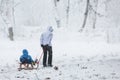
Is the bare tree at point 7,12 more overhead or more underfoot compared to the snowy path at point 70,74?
more overhead

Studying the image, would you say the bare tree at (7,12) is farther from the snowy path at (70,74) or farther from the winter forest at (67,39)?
the snowy path at (70,74)

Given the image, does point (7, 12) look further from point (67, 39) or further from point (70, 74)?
point (70, 74)

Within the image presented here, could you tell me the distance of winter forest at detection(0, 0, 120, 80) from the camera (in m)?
16.8

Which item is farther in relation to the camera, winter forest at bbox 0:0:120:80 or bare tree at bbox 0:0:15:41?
bare tree at bbox 0:0:15:41

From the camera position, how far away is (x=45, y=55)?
766 inches

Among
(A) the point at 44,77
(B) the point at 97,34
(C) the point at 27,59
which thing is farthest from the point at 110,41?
(A) the point at 44,77

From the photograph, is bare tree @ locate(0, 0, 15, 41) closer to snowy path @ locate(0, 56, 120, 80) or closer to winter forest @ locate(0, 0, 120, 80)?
winter forest @ locate(0, 0, 120, 80)

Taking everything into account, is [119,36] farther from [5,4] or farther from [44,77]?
[44,77]

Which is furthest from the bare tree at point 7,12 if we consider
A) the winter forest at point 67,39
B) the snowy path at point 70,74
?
the snowy path at point 70,74

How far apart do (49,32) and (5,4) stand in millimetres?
24909

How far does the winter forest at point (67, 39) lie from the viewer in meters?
16.8

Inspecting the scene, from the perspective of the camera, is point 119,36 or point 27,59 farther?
point 119,36

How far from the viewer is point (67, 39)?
43.2 meters

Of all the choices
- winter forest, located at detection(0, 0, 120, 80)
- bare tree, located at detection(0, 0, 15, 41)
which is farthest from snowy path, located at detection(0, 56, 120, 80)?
bare tree, located at detection(0, 0, 15, 41)
